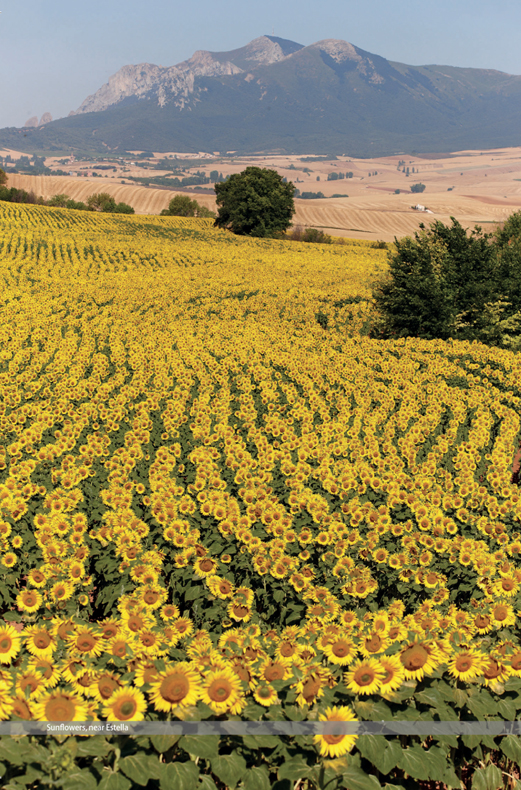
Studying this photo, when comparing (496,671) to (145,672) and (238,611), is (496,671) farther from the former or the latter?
(145,672)

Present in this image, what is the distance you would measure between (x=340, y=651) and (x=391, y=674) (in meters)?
0.44

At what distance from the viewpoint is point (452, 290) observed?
20.4m

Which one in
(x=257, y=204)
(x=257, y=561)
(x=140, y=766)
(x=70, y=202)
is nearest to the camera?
(x=140, y=766)

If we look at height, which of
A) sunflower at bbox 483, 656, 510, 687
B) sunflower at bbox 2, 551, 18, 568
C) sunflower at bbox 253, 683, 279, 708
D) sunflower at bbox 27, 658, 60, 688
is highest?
sunflower at bbox 27, 658, 60, 688

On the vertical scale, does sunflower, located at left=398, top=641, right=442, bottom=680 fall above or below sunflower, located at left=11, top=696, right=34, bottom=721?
below

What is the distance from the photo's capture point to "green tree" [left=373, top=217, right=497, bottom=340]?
65.9 ft

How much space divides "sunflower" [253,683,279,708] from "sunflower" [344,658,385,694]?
1.77ft

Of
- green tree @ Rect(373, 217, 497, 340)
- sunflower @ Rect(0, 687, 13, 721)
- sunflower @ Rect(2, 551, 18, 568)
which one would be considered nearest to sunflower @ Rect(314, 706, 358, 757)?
sunflower @ Rect(0, 687, 13, 721)

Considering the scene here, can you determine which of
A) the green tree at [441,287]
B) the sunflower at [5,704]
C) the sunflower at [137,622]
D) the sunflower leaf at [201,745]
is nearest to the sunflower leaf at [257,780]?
the sunflower leaf at [201,745]

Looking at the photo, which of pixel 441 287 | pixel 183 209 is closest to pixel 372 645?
pixel 441 287

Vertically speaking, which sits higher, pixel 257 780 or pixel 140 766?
pixel 140 766

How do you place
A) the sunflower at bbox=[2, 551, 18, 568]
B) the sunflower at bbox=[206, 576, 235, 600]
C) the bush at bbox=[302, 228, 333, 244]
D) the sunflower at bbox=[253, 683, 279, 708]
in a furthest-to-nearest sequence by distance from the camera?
the bush at bbox=[302, 228, 333, 244] < the sunflower at bbox=[2, 551, 18, 568] < the sunflower at bbox=[206, 576, 235, 600] < the sunflower at bbox=[253, 683, 279, 708]

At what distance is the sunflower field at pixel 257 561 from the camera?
128 inches

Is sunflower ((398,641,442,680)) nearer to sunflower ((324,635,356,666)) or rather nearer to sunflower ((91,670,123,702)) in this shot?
sunflower ((324,635,356,666))
